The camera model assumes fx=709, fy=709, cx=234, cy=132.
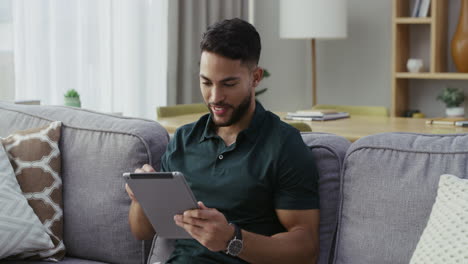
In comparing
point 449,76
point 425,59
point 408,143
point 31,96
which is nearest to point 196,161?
point 408,143

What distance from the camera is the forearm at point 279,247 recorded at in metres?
1.66

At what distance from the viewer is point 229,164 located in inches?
70.6

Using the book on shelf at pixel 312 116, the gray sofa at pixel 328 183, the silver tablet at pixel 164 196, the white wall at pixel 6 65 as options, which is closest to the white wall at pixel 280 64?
the book on shelf at pixel 312 116

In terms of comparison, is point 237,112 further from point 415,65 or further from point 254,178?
point 415,65

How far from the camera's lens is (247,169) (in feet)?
5.77

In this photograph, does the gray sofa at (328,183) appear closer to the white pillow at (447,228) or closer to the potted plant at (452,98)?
the white pillow at (447,228)

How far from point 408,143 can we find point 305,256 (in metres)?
0.38

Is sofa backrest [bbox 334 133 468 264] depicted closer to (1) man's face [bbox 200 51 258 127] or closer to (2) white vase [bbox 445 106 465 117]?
(1) man's face [bbox 200 51 258 127]

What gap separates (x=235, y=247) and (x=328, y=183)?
351mm

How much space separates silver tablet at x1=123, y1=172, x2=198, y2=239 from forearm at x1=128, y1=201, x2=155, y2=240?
0.15 m

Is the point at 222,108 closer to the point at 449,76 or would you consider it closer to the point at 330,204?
the point at 330,204

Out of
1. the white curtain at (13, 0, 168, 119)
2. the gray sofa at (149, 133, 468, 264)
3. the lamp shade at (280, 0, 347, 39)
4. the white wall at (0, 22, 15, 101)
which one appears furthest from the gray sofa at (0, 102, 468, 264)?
the lamp shade at (280, 0, 347, 39)

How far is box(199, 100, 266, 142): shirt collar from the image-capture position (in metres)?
1.81

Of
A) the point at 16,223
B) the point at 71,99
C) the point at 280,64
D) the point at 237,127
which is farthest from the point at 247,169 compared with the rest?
the point at 280,64
